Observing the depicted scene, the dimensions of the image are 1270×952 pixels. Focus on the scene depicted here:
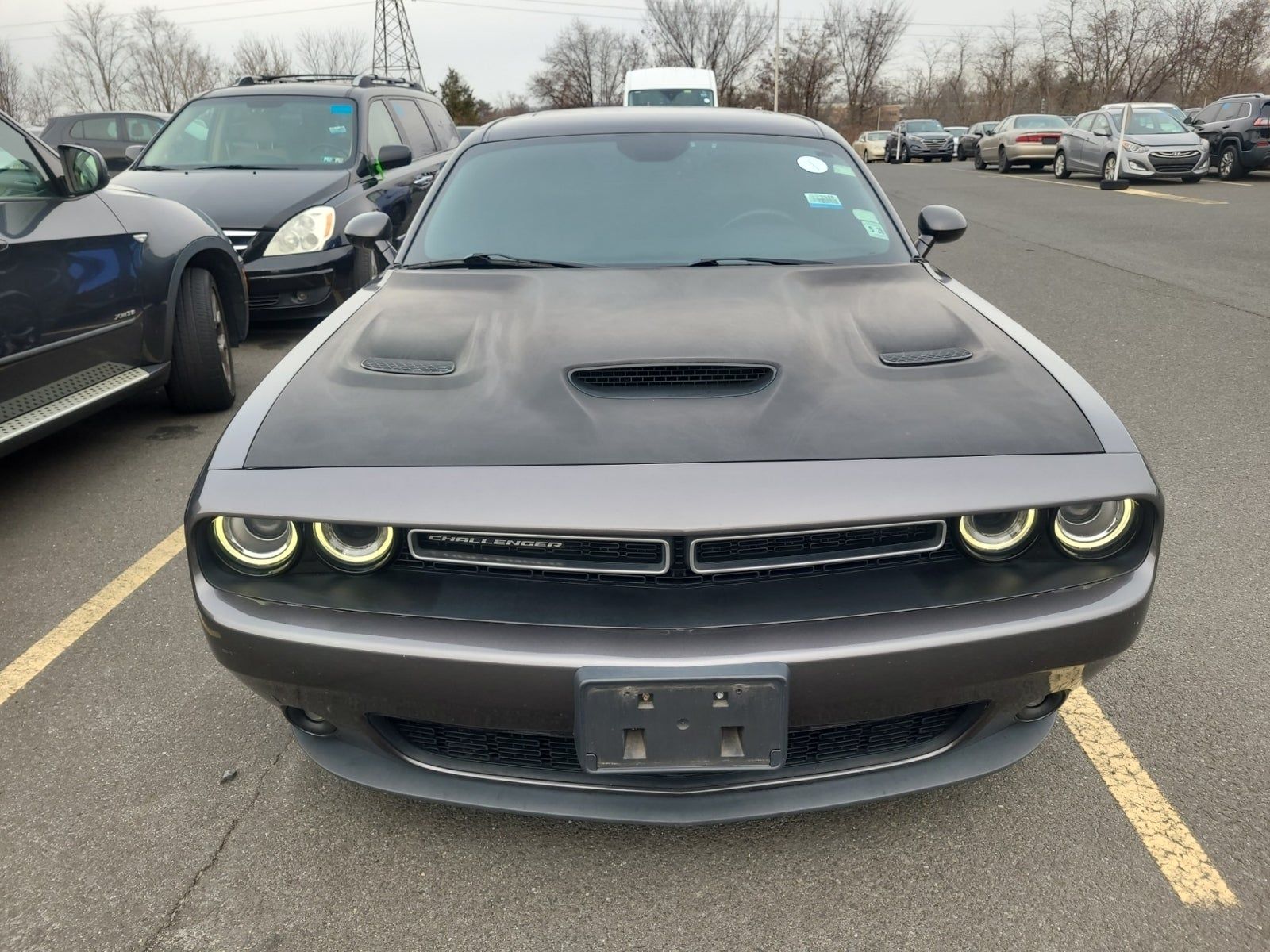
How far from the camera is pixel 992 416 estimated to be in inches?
76.5

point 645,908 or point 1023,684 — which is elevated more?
point 1023,684

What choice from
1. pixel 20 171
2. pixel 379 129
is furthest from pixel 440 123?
pixel 20 171

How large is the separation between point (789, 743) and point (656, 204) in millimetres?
1863

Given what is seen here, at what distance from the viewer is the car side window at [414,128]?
824 cm

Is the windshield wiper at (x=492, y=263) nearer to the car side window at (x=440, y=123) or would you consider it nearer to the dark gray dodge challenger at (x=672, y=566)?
the dark gray dodge challenger at (x=672, y=566)

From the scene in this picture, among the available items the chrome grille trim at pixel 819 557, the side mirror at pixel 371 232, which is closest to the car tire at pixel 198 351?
the side mirror at pixel 371 232

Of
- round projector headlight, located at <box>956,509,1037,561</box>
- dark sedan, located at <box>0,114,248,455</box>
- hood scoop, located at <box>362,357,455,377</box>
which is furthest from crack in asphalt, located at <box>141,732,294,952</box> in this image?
dark sedan, located at <box>0,114,248,455</box>

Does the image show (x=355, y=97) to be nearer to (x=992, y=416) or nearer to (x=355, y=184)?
(x=355, y=184)

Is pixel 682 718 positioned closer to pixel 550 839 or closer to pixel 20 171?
pixel 550 839

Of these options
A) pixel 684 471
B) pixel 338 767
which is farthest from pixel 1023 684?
pixel 338 767

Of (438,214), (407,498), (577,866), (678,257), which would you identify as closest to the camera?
(407,498)

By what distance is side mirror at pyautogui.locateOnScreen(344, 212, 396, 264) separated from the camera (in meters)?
3.36

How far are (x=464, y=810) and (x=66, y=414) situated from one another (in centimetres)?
260

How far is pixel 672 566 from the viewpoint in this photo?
1800mm
